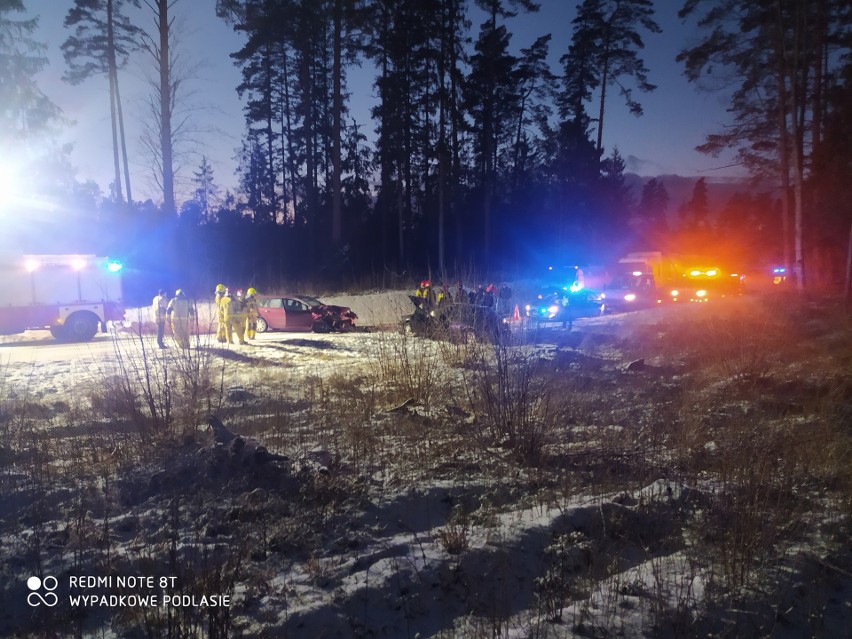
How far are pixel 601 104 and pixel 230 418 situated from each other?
119 ft

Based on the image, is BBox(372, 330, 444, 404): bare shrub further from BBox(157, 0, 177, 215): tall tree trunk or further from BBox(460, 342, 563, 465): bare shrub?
BBox(157, 0, 177, 215): tall tree trunk

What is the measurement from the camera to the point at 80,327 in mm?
18312

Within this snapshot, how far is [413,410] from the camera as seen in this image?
310 inches

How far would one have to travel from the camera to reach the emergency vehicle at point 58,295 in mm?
17516

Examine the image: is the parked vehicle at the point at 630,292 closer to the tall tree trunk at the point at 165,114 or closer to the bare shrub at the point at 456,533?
the tall tree trunk at the point at 165,114

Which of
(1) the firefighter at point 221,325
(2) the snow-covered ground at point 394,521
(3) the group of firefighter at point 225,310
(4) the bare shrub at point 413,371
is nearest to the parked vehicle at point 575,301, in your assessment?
(3) the group of firefighter at point 225,310

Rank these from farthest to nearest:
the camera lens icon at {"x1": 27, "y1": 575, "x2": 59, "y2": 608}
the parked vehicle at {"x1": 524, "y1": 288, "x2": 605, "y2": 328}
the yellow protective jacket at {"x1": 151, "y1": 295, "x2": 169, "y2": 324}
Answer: the parked vehicle at {"x1": 524, "y1": 288, "x2": 605, "y2": 328} → the yellow protective jacket at {"x1": 151, "y1": 295, "x2": 169, "y2": 324} → the camera lens icon at {"x1": 27, "y1": 575, "x2": 59, "y2": 608}

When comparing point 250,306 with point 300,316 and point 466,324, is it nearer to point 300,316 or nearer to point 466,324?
point 300,316

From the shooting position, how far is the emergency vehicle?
17516 mm

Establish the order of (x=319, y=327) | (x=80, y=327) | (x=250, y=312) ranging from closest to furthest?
1. (x=250, y=312)
2. (x=80, y=327)
3. (x=319, y=327)

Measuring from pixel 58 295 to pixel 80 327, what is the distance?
1264 mm

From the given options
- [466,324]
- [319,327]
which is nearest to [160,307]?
[319,327]

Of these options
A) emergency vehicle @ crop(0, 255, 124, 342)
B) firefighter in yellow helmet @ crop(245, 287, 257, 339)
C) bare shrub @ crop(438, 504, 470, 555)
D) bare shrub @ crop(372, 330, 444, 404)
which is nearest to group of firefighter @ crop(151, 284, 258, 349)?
firefighter in yellow helmet @ crop(245, 287, 257, 339)

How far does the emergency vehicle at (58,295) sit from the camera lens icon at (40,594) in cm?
1591
